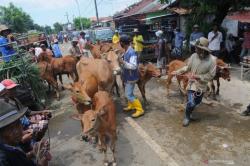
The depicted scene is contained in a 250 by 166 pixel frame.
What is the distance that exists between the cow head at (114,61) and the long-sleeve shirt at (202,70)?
162 centimetres

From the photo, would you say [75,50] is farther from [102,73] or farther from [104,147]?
[104,147]

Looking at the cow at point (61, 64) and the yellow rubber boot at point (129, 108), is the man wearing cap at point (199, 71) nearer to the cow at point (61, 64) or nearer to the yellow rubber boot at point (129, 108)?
the yellow rubber boot at point (129, 108)

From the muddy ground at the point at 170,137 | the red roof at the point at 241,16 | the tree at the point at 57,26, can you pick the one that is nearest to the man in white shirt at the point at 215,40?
the red roof at the point at 241,16

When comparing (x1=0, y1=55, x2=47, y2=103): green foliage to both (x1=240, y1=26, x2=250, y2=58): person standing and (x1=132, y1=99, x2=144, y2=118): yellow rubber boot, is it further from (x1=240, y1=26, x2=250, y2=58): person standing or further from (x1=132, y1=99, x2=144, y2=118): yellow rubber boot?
(x1=240, y1=26, x2=250, y2=58): person standing

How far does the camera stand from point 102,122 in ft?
14.7

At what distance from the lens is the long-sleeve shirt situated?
19.2 feet

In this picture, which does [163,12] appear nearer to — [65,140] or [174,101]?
[174,101]

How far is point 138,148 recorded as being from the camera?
5.38 m

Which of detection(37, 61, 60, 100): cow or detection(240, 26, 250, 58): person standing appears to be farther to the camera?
detection(240, 26, 250, 58): person standing

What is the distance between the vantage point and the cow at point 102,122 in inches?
161

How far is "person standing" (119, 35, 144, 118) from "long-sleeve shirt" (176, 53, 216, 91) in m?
1.34

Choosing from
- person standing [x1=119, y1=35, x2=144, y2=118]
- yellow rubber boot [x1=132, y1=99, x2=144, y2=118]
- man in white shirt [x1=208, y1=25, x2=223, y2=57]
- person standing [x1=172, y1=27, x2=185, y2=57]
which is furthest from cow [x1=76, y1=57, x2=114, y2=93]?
person standing [x1=172, y1=27, x2=185, y2=57]

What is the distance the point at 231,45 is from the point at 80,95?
971 centimetres

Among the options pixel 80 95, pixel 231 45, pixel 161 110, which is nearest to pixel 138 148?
pixel 80 95
